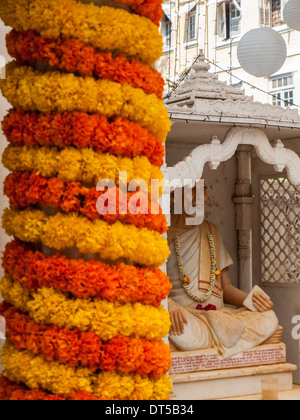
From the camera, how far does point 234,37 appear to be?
14.9m

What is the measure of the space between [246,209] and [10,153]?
361 centimetres

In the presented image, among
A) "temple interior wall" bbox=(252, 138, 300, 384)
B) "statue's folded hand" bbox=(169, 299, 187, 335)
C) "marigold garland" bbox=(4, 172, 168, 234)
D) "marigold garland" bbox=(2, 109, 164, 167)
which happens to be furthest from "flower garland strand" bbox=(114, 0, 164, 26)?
"temple interior wall" bbox=(252, 138, 300, 384)

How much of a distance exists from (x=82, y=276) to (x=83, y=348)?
0.29 meters

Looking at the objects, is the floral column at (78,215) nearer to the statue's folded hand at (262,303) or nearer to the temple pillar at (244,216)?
the statue's folded hand at (262,303)

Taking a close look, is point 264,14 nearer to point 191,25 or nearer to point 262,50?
point 191,25

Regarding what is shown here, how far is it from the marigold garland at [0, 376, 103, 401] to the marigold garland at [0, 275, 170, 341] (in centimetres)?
25

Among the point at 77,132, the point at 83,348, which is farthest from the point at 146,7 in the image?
the point at 83,348

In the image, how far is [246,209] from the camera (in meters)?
6.43

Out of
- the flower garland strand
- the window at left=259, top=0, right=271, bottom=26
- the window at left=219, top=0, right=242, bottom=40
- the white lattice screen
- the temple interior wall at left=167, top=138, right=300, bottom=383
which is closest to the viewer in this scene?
the flower garland strand

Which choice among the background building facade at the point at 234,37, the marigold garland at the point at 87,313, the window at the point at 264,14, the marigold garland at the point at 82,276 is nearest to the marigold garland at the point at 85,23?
the marigold garland at the point at 82,276

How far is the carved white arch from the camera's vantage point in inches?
193

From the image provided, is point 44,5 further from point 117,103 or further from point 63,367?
point 63,367

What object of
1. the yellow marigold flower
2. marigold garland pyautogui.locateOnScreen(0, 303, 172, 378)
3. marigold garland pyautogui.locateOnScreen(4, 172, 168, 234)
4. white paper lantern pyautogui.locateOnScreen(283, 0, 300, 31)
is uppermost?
white paper lantern pyautogui.locateOnScreen(283, 0, 300, 31)

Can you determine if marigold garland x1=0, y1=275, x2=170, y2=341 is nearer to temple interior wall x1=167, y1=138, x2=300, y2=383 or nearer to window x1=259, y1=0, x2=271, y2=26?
temple interior wall x1=167, y1=138, x2=300, y2=383
